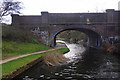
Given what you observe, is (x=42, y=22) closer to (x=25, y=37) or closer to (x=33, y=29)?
(x=33, y=29)

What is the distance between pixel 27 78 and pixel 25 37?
19.1m

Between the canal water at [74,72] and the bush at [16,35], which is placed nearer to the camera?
the canal water at [74,72]

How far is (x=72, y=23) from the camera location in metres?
32.1

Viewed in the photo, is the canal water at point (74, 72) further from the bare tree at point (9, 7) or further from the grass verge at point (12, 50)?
the bare tree at point (9, 7)

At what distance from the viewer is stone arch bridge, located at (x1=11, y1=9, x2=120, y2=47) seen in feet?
105

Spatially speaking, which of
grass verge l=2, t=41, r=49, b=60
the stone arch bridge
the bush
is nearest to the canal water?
grass verge l=2, t=41, r=49, b=60

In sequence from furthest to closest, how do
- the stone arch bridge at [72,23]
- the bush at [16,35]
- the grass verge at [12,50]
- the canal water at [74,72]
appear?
1. the stone arch bridge at [72,23]
2. the bush at [16,35]
3. the grass verge at [12,50]
4. the canal water at [74,72]

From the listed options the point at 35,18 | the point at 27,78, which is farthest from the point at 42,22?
the point at 27,78

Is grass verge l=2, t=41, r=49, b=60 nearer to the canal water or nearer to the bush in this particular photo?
the bush

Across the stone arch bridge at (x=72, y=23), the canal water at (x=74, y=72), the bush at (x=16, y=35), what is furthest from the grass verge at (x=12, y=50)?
the stone arch bridge at (x=72, y=23)

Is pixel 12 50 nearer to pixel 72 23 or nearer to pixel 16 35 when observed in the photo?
pixel 16 35

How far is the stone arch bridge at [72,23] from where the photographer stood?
105ft

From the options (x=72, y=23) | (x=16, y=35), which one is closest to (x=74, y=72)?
(x=16, y=35)

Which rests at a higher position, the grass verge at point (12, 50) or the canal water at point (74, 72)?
the grass verge at point (12, 50)
